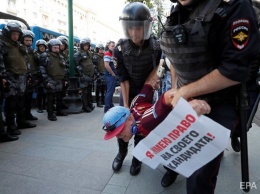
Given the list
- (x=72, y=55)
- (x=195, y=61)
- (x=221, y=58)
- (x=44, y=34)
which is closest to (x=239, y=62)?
(x=221, y=58)

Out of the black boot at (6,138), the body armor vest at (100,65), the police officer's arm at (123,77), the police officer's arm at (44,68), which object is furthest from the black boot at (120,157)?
the body armor vest at (100,65)

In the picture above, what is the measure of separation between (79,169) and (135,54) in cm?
143

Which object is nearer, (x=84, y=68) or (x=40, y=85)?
(x=40, y=85)

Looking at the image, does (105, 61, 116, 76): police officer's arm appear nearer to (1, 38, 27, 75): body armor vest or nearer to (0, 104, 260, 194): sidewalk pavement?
(1, 38, 27, 75): body armor vest

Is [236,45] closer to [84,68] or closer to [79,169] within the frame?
[79,169]

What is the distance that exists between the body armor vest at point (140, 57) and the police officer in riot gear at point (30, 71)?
11.5 ft

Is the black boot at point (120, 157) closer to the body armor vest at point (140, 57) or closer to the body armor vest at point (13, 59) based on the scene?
the body armor vest at point (140, 57)

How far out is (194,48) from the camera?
1198 millimetres

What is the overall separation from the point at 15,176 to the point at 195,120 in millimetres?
2269

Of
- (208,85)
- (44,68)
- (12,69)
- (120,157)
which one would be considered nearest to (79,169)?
(120,157)

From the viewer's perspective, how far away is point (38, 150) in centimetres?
343

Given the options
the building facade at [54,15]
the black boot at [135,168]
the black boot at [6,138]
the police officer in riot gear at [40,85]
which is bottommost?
the black boot at [6,138]

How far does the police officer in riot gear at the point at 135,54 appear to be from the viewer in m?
2.12

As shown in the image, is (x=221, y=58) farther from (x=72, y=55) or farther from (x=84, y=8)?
(x=84, y=8)
